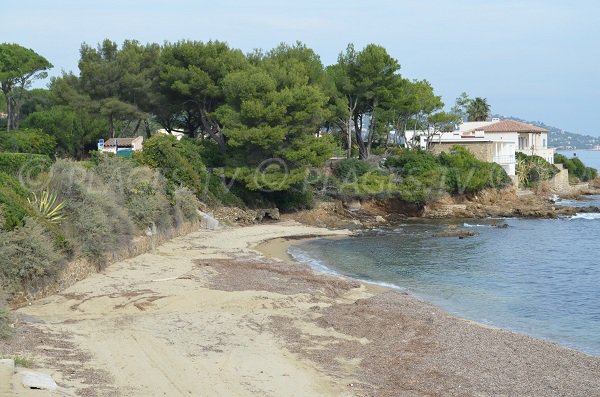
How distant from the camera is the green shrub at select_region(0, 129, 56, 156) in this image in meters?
41.0

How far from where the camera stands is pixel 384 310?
19812 mm

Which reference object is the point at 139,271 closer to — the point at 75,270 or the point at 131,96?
the point at 75,270

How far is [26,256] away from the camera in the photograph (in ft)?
60.8

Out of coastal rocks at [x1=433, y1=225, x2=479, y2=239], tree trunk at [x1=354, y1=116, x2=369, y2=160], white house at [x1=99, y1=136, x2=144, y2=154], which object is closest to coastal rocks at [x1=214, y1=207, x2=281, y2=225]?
white house at [x1=99, y1=136, x2=144, y2=154]

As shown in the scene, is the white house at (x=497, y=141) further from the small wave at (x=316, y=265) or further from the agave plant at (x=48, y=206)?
the agave plant at (x=48, y=206)

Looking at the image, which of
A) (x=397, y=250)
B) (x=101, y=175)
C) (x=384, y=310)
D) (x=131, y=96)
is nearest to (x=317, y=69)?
(x=131, y=96)

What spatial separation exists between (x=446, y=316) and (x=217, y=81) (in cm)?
3189

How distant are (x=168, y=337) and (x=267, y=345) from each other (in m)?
2.25

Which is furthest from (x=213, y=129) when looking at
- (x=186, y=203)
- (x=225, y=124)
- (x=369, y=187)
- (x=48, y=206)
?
(x=48, y=206)

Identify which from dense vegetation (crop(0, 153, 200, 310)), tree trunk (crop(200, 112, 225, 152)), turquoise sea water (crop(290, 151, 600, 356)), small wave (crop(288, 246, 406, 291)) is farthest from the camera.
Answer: tree trunk (crop(200, 112, 225, 152))

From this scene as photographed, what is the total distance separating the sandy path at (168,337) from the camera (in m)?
12.7

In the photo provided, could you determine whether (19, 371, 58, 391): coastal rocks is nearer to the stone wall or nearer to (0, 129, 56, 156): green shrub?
(0, 129, 56, 156): green shrub

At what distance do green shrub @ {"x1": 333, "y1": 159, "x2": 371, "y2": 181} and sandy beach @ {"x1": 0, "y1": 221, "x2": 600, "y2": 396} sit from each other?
92.3 feet

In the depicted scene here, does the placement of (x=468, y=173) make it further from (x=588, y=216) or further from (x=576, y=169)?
(x=576, y=169)
